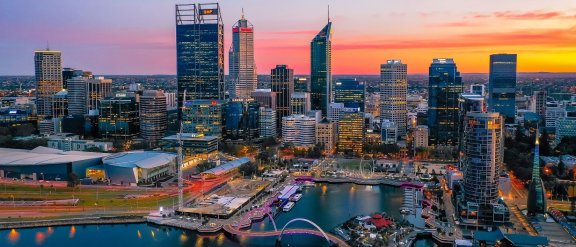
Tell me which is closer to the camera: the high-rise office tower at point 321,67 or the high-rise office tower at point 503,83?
the high-rise office tower at point 503,83

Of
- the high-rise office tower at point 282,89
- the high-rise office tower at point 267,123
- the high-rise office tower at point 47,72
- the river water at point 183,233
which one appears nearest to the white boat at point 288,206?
the river water at point 183,233

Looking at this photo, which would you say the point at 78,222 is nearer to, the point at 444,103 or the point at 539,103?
the point at 444,103

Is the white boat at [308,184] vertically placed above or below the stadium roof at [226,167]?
below

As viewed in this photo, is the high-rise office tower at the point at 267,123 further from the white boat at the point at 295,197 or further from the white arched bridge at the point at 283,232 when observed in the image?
the white arched bridge at the point at 283,232

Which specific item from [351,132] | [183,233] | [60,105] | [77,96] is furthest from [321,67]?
[183,233]

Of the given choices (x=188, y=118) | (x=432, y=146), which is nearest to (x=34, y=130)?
(x=188, y=118)

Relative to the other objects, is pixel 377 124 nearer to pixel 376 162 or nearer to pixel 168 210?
pixel 376 162
